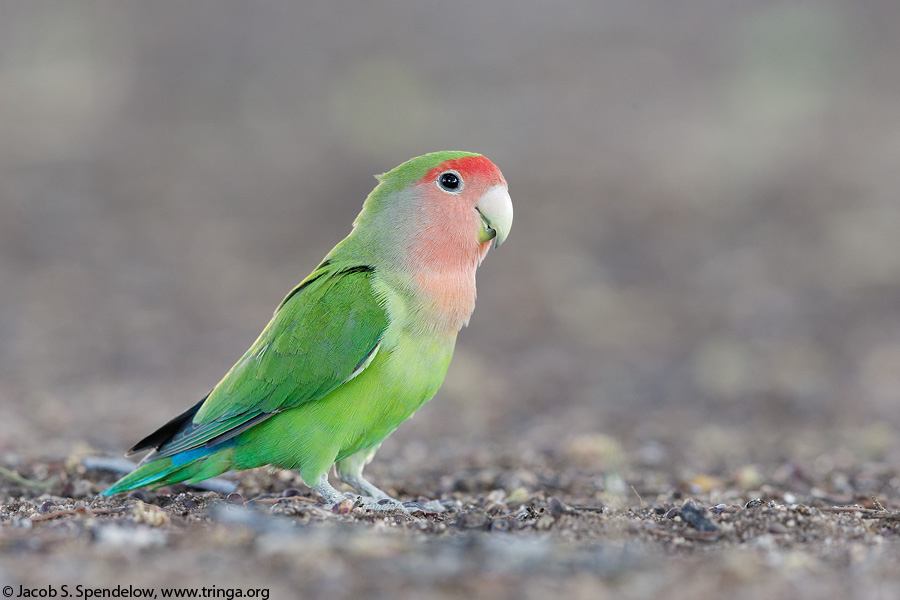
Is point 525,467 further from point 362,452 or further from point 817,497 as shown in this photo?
point 817,497

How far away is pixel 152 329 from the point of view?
10188 millimetres

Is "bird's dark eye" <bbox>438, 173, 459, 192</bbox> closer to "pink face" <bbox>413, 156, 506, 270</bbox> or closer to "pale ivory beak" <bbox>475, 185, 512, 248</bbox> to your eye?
"pink face" <bbox>413, 156, 506, 270</bbox>

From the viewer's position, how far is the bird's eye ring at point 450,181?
5.10 m

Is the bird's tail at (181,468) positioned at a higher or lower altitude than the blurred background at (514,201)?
lower

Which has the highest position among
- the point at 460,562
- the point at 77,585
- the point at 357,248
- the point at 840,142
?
the point at 840,142

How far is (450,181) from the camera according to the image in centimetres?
511

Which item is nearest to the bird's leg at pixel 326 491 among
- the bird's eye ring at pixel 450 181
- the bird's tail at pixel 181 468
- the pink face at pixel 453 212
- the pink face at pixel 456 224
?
the bird's tail at pixel 181 468

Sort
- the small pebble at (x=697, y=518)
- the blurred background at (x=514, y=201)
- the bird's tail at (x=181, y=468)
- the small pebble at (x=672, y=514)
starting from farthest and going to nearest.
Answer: the blurred background at (x=514, y=201) → the bird's tail at (x=181, y=468) → the small pebble at (x=672, y=514) → the small pebble at (x=697, y=518)

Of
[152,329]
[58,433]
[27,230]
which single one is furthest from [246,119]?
[58,433]

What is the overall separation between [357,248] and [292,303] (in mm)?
482

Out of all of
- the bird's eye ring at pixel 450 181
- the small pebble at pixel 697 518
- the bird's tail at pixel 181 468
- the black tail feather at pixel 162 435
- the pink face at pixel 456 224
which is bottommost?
the small pebble at pixel 697 518

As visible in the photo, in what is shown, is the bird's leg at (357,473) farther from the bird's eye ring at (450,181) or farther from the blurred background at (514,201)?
the blurred background at (514,201)

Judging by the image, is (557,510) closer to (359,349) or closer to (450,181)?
(359,349)

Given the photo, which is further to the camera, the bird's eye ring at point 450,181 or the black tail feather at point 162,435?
the bird's eye ring at point 450,181
